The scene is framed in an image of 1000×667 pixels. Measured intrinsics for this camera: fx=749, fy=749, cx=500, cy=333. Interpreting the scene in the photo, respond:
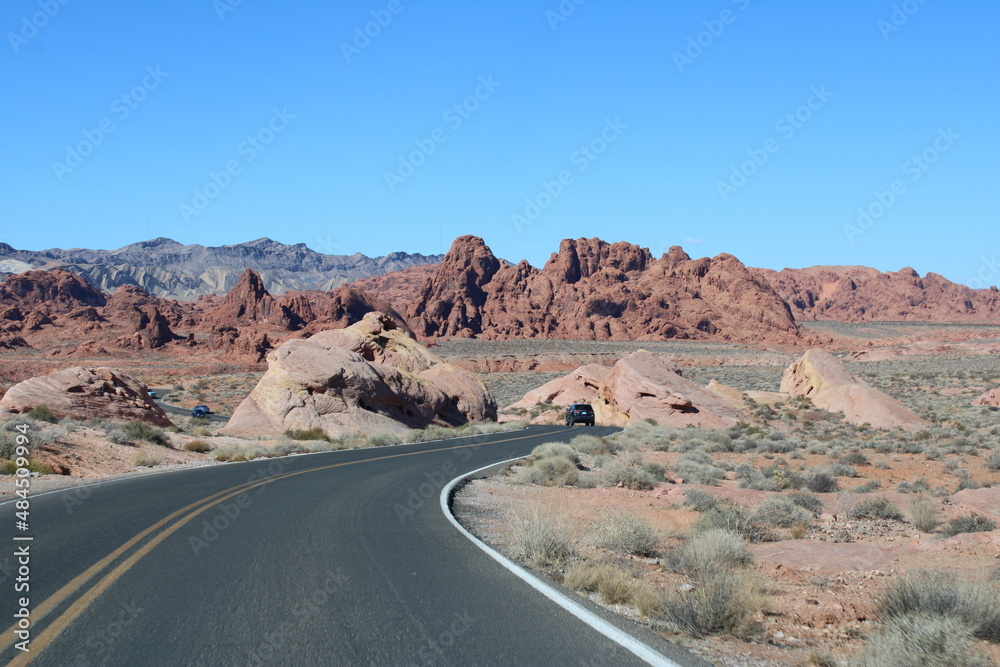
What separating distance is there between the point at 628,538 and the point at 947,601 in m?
4.28

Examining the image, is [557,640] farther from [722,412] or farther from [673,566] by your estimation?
[722,412]

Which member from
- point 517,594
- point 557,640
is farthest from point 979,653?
point 517,594

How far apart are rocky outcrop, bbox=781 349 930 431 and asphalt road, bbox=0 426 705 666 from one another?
1151 inches

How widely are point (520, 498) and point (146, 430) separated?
1420cm

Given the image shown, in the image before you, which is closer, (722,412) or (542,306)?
(722,412)

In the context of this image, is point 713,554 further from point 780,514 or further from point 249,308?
point 249,308

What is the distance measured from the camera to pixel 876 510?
13609 millimetres

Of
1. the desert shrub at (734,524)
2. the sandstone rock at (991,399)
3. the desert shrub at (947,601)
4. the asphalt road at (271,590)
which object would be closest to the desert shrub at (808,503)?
the desert shrub at (734,524)

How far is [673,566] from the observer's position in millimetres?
8703

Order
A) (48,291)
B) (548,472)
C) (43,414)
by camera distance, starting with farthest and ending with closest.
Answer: (48,291), (43,414), (548,472)

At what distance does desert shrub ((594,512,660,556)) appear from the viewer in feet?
31.5

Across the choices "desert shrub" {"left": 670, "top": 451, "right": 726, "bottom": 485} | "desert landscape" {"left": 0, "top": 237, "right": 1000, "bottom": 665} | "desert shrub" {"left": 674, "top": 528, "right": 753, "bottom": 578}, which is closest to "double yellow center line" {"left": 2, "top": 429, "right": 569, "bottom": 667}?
"desert landscape" {"left": 0, "top": 237, "right": 1000, "bottom": 665}

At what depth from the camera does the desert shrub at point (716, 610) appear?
580 cm

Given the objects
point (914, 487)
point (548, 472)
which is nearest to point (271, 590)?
point (548, 472)
